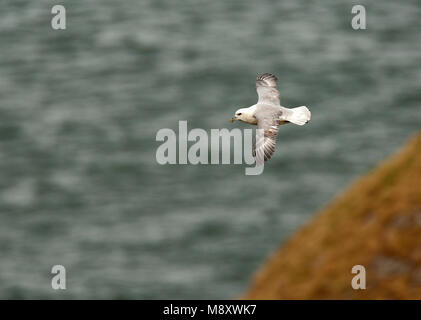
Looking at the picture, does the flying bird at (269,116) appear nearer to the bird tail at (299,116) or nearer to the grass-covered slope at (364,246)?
the bird tail at (299,116)

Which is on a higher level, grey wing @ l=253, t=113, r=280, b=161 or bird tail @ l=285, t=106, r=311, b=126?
bird tail @ l=285, t=106, r=311, b=126

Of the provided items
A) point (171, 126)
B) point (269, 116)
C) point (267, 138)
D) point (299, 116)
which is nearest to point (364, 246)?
point (299, 116)

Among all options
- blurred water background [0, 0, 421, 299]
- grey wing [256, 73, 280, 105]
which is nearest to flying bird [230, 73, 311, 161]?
grey wing [256, 73, 280, 105]

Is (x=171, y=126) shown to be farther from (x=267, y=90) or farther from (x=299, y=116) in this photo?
(x=299, y=116)

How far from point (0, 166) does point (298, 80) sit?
14.2 meters

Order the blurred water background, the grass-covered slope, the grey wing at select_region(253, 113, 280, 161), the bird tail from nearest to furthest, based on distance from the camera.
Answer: the grey wing at select_region(253, 113, 280, 161)
the bird tail
the grass-covered slope
the blurred water background

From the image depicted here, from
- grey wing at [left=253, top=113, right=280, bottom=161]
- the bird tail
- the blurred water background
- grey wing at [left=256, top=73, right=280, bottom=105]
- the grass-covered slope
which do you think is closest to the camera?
grey wing at [left=253, top=113, right=280, bottom=161]

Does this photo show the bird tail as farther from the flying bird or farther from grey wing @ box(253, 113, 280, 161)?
grey wing @ box(253, 113, 280, 161)

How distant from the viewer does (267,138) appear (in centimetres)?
884

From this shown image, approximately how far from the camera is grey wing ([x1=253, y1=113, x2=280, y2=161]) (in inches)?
344

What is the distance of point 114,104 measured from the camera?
1863 inches

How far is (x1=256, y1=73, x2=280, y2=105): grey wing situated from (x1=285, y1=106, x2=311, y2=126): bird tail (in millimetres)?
208

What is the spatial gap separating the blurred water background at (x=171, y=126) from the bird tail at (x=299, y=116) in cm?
2590
